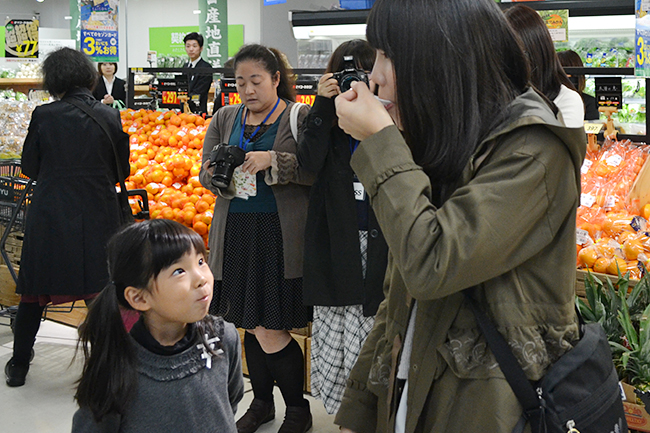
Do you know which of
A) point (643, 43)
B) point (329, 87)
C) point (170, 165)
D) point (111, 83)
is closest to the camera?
point (329, 87)

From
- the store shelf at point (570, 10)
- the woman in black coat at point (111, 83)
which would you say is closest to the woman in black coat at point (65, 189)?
the store shelf at point (570, 10)

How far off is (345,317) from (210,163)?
2.74 ft

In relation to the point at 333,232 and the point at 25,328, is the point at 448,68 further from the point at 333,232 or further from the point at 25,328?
the point at 25,328

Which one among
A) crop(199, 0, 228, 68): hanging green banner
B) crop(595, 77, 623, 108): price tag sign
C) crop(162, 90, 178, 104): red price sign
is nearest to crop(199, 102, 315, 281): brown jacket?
crop(595, 77, 623, 108): price tag sign

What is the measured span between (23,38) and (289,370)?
687 cm

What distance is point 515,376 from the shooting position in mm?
958

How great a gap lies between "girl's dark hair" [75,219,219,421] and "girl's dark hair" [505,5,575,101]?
1.41 meters

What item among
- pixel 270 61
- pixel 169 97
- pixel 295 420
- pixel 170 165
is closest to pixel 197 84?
pixel 169 97

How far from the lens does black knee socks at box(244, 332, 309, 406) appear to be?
9.62 ft

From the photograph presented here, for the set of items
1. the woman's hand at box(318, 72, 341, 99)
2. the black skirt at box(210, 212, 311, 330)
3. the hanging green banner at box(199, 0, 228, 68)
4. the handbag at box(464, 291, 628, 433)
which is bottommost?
the black skirt at box(210, 212, 311, 330)

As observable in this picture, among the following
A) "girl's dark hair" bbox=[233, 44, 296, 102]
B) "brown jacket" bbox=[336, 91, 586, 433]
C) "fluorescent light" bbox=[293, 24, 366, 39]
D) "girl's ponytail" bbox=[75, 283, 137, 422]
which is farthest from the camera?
"fluorescent light" bbox=[293, 24, 366, 39]

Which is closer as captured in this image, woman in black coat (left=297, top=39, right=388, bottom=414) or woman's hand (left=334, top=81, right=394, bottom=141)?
woman's hand (left=334, top=81, right=394, bottom=141)

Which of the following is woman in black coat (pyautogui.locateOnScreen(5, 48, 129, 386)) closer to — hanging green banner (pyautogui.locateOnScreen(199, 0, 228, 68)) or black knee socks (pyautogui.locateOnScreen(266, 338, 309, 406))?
black knee socks (pyautogui.locateOnScreen(266, 338, 309, 406))

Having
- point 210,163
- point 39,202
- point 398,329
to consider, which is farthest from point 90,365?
point 39,202
